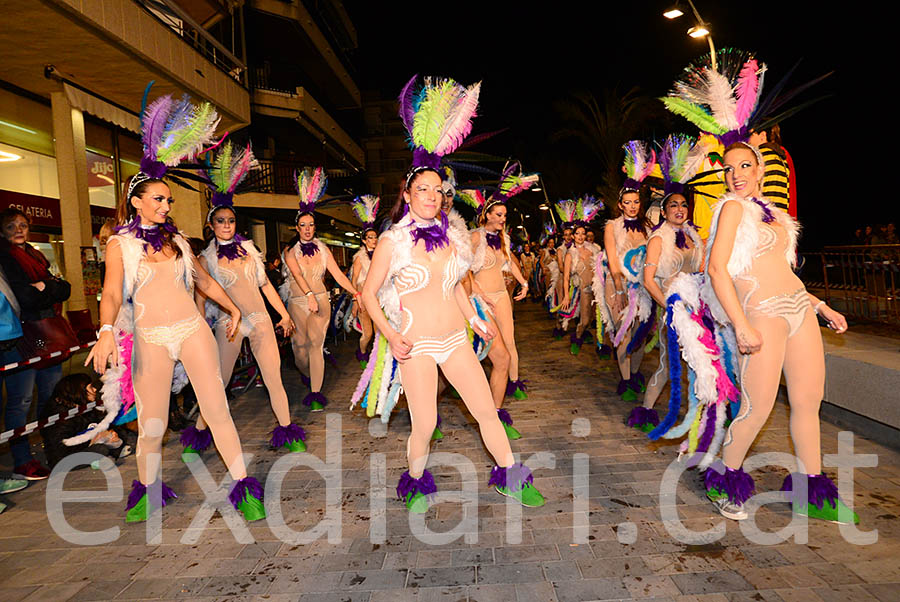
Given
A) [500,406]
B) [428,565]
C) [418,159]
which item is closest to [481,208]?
[500,406]

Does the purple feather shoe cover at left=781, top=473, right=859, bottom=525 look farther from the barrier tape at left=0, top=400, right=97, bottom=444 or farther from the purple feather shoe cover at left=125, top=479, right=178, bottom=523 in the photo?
the barrier tape at left=0, top=400, right=97, bottom=444

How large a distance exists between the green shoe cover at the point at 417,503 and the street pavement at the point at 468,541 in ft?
0.23

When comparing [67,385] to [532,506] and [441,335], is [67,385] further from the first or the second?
[532,506]

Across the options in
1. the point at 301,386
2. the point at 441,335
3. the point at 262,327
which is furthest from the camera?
the point at 301,386

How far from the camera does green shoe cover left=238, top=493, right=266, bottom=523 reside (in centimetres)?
363

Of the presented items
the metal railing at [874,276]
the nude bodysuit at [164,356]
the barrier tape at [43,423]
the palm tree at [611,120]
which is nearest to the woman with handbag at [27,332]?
the barrier tape at [43,423]

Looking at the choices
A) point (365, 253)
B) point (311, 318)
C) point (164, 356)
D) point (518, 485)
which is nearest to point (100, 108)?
point (365, 253)

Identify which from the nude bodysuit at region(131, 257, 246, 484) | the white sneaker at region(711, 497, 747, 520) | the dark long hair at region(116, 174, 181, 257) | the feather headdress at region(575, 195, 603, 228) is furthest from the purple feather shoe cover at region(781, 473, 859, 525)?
the feather headdress at region(575, 195, 603, 228)

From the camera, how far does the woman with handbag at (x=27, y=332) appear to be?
4551mm

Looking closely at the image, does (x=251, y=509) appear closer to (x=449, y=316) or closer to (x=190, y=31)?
(x=449, y=316)

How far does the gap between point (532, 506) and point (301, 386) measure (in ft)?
16.2

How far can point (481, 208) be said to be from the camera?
6.09 metres

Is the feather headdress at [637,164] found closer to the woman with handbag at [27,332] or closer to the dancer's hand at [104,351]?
the dancer's hand at [104,351]

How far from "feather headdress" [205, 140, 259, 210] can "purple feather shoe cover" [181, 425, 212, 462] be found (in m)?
2.03
